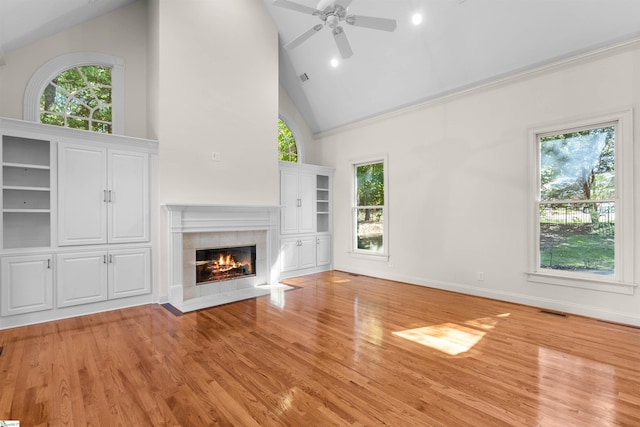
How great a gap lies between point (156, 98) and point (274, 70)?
2086mm

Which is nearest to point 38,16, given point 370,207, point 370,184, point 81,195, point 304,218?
point 81,195

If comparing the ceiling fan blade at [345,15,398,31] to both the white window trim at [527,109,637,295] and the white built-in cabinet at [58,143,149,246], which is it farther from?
the white built-in cabinet at [58,143,149,246]

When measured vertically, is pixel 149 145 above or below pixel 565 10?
below

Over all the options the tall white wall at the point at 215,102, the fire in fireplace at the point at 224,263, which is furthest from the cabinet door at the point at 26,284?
the fire in fireplace at the point at 224,263

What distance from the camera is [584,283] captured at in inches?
152

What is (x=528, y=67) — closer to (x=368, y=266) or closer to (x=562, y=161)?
(x=562, y=161)

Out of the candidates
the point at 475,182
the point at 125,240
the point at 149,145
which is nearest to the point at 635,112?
the point at 475,182

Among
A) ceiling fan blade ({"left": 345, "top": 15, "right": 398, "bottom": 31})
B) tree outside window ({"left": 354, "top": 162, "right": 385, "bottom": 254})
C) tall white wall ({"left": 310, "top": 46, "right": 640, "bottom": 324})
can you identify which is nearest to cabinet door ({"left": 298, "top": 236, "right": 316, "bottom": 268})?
tree outside window ({"left": 354, "top": 162, "right": 385, "bottom": 254})

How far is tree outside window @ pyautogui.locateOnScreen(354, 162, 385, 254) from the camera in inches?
245

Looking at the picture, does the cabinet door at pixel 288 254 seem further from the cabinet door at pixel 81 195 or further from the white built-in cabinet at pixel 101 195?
the cabinet door at pixel 81 195

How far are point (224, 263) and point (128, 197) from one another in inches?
67.2

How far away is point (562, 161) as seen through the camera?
13.4 feet

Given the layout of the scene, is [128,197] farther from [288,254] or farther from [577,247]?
[577,247]

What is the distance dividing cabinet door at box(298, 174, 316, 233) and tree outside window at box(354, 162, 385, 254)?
911mm
